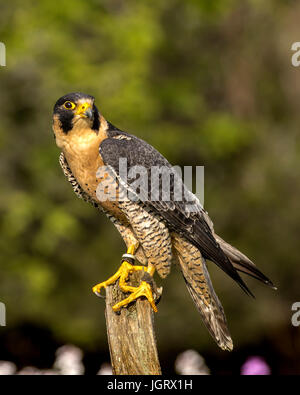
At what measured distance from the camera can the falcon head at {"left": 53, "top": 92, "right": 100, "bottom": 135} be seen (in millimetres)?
3041

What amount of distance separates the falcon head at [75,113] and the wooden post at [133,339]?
37.7 inches

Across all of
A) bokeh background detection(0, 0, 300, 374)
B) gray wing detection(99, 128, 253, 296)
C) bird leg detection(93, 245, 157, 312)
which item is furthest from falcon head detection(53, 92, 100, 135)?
bokeh background detection(0, 0, 300, 374)

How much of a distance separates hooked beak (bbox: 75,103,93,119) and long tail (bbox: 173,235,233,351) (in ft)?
3.04

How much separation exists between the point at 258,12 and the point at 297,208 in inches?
188

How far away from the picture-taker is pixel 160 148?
9.63m

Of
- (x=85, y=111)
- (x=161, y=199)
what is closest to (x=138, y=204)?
(x=161, y=199)

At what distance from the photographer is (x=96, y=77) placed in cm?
879

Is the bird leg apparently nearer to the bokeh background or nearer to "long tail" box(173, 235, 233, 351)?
Answer: "long tail" box(173, 235, 233, 351)

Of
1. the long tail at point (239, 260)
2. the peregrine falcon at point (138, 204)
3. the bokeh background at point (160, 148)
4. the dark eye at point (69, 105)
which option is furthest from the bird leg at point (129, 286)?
the bokeh background at point (160, 148)

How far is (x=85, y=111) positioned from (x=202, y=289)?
1.31 meters

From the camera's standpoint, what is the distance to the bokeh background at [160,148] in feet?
24.8

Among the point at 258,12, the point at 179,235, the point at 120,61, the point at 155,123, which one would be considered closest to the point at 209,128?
the point at 155,123

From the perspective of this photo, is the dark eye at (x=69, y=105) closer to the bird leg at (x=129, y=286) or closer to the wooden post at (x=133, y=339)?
the bird leg at (x=129, y=286)

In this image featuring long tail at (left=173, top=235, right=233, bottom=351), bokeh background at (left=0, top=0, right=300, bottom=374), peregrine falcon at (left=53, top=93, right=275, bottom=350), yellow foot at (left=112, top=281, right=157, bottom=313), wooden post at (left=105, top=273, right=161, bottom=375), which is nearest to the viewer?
wooden post at (left=105, top=273, right=161, bottom=375)
